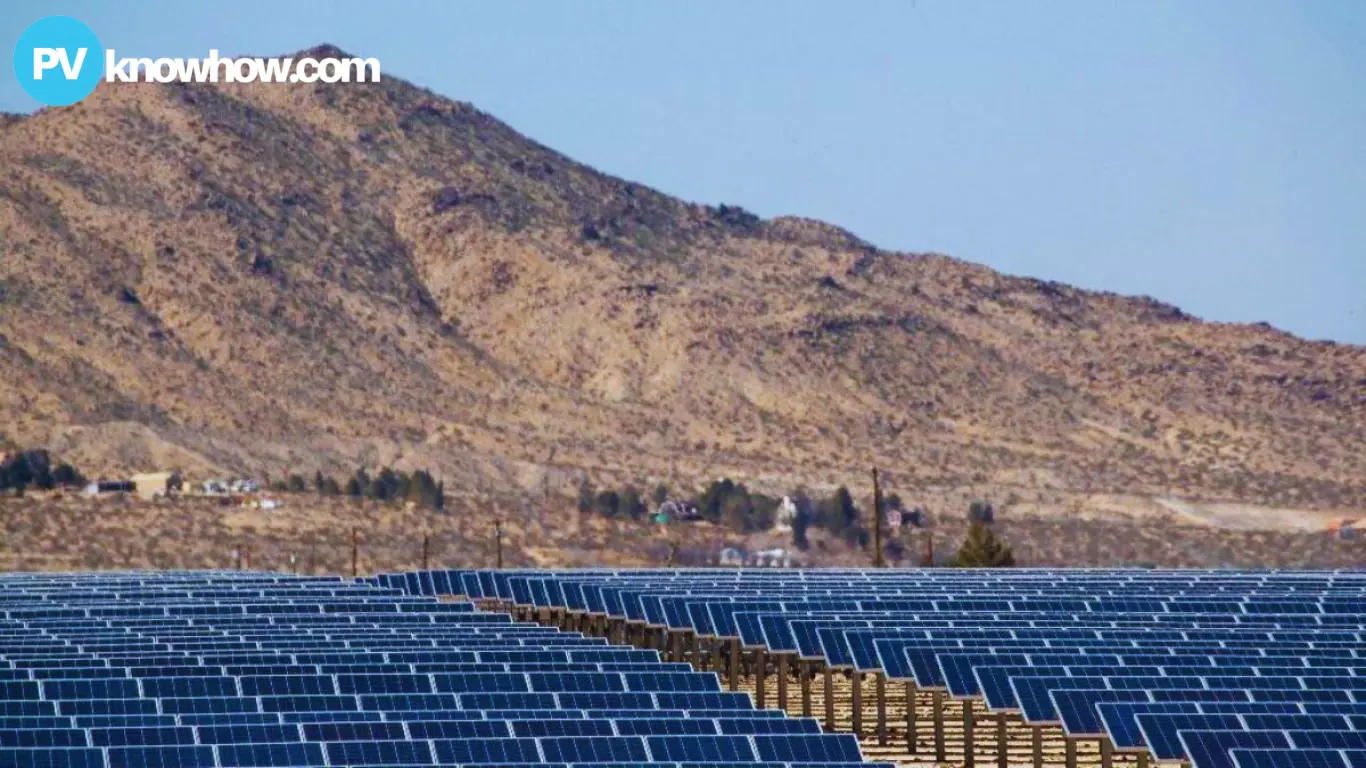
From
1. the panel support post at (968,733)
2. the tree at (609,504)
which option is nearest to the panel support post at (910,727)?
the panel support post at (968,733)

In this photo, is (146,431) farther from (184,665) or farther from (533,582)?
(184,665)

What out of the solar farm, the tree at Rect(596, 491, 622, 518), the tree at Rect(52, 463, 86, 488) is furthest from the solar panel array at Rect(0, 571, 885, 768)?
the tree at Rect(52, 463, 86, 488)

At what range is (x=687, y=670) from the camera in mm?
30359

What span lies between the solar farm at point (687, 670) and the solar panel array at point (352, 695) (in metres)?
0.05

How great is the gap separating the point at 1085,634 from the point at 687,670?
625 cm

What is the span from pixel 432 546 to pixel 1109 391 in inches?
1875

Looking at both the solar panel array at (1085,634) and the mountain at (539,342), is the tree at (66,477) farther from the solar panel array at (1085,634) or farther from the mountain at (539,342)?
the solar panel array at (1085,634)

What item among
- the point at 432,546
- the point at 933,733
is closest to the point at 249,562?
the point at 432,546

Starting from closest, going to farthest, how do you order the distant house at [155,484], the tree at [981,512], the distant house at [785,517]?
the distant house at [155,484] < the tree at [981,512] < the distant house at [785,517]

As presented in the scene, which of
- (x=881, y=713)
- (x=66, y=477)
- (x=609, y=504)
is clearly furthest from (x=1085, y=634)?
(x=66, y=477)

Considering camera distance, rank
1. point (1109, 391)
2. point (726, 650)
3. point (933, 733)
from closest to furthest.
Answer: point (933, 733), point (726, 650), point (1109, 391)

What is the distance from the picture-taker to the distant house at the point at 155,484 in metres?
104

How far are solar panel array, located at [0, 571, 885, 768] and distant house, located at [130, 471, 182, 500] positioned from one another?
6229 cm

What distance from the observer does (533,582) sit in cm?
4897
